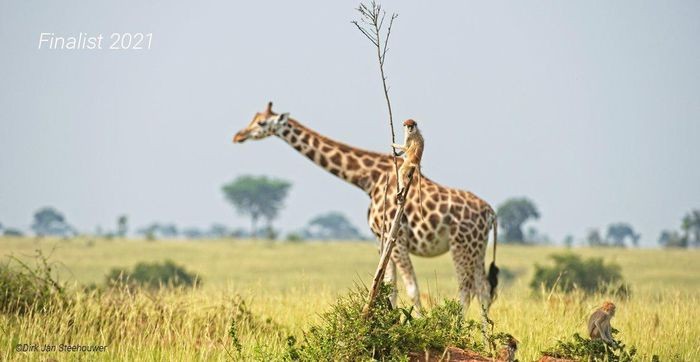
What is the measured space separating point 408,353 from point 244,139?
7035mm

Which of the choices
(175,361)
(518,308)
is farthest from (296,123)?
(175,361)

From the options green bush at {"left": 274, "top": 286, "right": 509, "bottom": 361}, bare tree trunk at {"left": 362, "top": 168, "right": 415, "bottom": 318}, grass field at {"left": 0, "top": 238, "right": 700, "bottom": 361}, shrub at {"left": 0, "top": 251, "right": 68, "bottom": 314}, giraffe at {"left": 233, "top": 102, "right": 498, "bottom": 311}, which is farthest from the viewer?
giraffe at {"left": 233, "top": 102, "right": 498, "bottom": 311}

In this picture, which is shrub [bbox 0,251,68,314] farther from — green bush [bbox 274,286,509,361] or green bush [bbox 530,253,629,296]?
green bush [bbox 530,253,629,296]

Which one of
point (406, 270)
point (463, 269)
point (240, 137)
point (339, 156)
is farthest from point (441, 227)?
point (240, 137)

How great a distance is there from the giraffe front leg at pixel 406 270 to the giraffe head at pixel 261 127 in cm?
301

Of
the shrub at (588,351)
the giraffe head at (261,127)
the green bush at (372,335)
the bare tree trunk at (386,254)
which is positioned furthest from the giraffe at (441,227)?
the bare tree trunk at (386,254)

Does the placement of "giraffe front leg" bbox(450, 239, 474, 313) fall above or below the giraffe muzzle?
below

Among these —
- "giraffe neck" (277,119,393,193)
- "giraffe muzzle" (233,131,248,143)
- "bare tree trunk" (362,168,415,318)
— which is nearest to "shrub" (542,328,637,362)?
"bare tree trunk" (362,168,415,318)

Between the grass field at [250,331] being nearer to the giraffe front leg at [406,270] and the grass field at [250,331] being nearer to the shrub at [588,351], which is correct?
the giraffe front leg at [406,270]

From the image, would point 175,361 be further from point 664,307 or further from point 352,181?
point 664,307

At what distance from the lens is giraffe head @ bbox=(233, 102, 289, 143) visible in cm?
1433

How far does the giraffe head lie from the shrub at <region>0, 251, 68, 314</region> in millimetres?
3330

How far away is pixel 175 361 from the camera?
965cm

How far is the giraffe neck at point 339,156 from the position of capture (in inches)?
536
